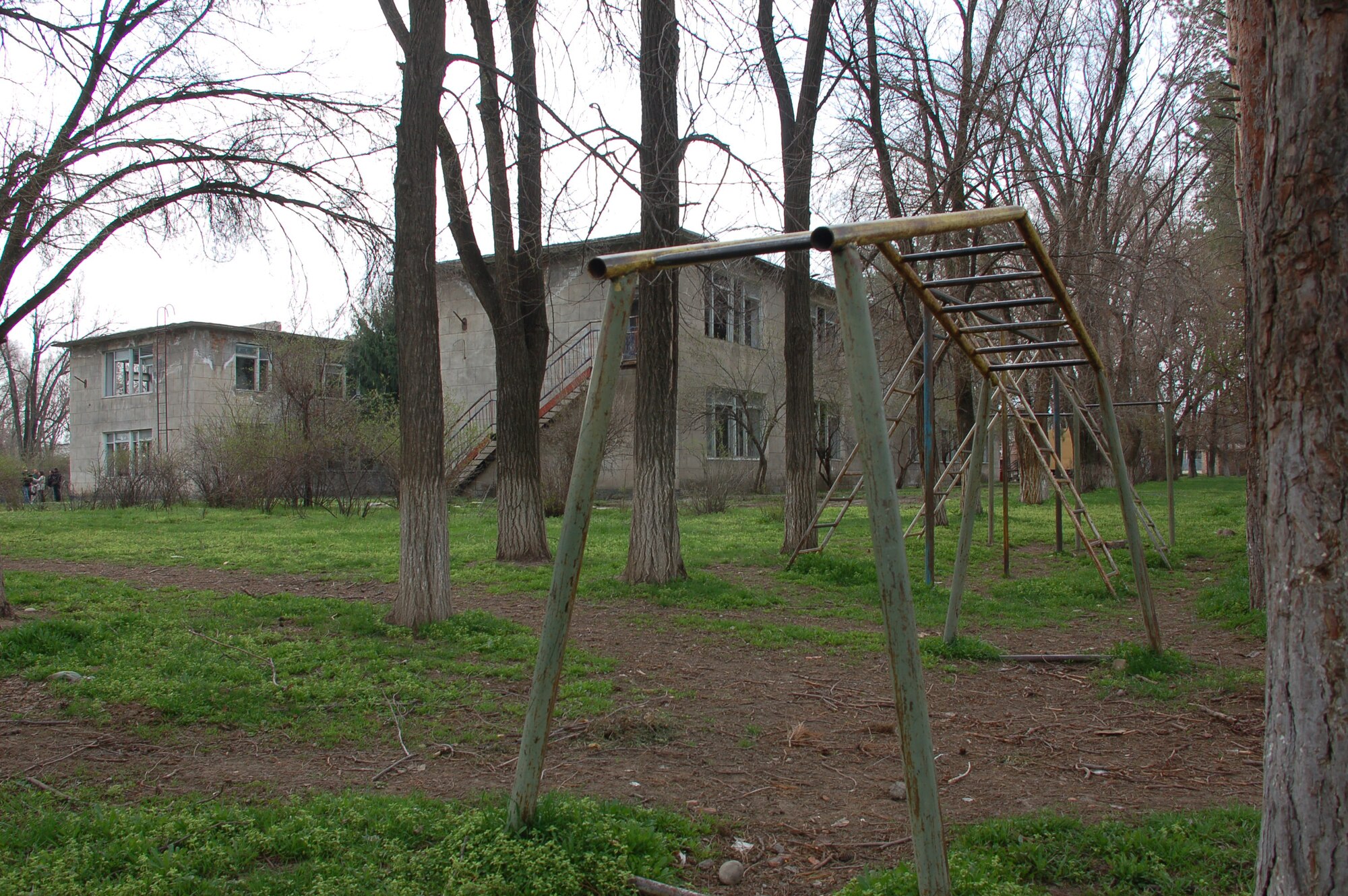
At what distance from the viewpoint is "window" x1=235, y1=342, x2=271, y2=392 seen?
1218 inches

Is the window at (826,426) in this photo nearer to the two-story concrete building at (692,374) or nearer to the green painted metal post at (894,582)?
the two-story concrete building at (692,374)

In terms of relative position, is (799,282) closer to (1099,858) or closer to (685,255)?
(685,255)

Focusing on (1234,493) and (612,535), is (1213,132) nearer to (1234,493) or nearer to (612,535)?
(612,535)

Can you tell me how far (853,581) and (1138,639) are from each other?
3.15m

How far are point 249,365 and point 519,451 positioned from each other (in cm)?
2545

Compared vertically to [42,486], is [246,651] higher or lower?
lower

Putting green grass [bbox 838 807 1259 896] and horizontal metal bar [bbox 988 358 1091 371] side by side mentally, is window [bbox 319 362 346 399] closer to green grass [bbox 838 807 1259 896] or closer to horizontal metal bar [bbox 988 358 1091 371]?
horizontal metal bar [bbox 988 358 1091 371]

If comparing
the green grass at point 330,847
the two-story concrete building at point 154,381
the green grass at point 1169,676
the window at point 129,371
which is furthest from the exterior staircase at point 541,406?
the green grass at point 330,847

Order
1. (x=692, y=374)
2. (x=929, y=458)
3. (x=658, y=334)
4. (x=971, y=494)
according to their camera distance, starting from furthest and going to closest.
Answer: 1. (x=692, y=374)
2. (x=929, y=458)
3. (x=658, y=334)
4. (x=971, y=494)

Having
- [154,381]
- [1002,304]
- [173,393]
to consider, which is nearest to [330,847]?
[1002,304]

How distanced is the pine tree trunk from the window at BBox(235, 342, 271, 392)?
2305cm

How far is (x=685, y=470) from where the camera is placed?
2397 centimetres

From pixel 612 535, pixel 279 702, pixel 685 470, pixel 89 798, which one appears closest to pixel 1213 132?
pixel 612 535

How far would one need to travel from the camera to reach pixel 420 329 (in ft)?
21.4
